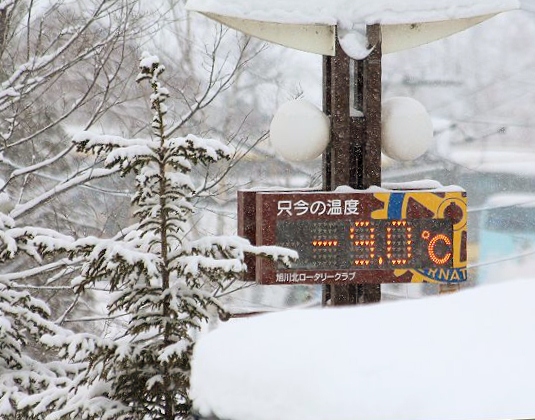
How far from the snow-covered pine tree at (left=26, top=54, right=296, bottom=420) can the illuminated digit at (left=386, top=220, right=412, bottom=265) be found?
1555 millimetres

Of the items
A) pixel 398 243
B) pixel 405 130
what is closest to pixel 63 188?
pixel 405 130

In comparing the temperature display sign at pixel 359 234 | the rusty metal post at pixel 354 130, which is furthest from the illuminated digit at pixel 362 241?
the rusty metal post at pixel 354 130

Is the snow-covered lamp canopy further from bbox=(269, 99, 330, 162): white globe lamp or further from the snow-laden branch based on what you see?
the snow-laden branch

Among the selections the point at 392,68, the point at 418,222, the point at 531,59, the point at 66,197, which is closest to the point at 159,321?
the point at 418,222

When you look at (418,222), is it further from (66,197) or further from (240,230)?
(66,197)

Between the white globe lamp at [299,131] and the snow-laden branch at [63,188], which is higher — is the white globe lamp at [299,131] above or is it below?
above

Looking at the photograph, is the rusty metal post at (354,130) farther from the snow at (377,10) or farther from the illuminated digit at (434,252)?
the illuminated digit at (434,252)

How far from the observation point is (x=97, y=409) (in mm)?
6316

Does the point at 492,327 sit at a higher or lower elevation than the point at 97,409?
higher

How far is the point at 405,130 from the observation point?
8.36m

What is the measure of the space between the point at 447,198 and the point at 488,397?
601 cm

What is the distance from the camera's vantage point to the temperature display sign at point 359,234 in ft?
25.7

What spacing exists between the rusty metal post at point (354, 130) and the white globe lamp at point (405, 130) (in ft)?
0.37

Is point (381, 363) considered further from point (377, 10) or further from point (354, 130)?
point (377, 10)
